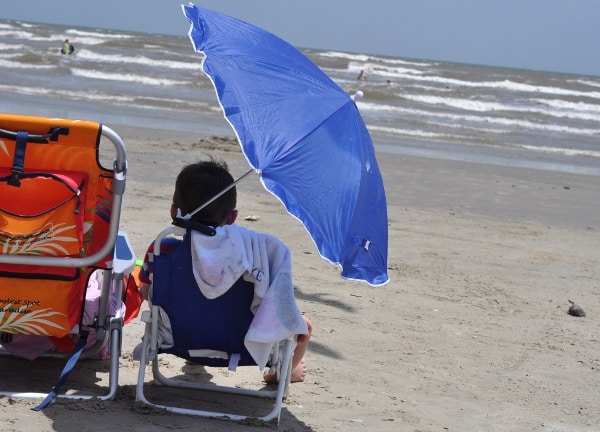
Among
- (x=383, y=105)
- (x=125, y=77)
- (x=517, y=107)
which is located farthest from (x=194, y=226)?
(x=517, y=107)

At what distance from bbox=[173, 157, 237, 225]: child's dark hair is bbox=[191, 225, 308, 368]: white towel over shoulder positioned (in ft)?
0.30

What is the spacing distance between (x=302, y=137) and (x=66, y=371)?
48.0 inches

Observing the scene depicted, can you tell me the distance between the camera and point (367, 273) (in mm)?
3357

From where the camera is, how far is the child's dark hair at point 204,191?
323 cm

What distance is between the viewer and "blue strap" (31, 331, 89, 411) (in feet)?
10.5

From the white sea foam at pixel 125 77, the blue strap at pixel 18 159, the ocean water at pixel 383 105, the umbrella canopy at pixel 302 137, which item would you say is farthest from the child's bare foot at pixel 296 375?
the white sea foam at pixel 125 77

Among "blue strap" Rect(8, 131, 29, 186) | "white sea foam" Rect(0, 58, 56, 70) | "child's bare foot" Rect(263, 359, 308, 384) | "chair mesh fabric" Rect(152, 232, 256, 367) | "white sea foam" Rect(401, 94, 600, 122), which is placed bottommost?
"child's bare foot" Rect(263, 359, 308, 384)

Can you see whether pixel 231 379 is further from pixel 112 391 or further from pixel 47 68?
pixel 47 68

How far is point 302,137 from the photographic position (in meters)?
3.24

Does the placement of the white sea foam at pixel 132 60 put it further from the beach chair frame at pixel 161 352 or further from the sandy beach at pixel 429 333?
the beach chair frame at pixel 161 352

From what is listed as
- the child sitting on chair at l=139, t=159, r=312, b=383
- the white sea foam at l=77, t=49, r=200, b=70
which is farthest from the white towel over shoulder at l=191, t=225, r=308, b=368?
the white sea foam at l=77, t=49, r=200, b=70

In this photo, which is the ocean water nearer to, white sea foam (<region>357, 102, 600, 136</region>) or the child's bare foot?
white sea foam (<region>357, 102, 600, 136</region>)

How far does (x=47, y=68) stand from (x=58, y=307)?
73.7 feet

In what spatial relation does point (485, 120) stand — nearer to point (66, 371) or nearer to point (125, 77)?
point (125, 77)
